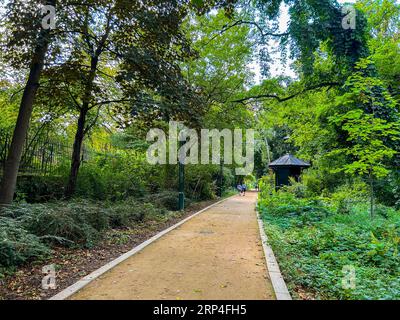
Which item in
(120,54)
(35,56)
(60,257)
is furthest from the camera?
(120,54)

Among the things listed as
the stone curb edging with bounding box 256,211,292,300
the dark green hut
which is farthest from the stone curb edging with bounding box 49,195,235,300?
the dark green hut

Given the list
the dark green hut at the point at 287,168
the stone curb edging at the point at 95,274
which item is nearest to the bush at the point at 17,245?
the stone curb edging at the point at 95,274

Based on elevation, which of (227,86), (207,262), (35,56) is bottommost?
(207,262)

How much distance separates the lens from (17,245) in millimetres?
4727

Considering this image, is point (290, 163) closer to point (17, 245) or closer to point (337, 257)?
point (337, 257)

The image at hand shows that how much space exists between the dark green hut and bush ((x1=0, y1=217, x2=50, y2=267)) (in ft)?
67.1

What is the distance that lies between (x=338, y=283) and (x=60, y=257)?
4887 mm

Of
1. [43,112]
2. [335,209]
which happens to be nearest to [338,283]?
[335,209]

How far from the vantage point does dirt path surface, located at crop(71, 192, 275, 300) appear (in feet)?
12.9

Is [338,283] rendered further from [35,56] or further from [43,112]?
[43,112]

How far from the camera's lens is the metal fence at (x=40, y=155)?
9031 mm

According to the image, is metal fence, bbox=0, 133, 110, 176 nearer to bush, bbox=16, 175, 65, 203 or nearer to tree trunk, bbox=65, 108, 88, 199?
bush, bbox=16, 175, 65, 203

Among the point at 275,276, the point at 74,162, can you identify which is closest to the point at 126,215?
the point at 74,162

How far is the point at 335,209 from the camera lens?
1227 centimetres
